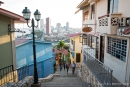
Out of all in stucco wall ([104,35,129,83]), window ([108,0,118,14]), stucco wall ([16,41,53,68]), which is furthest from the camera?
stucco wall ([16,41,53,68])

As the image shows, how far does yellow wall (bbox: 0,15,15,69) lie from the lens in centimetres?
902

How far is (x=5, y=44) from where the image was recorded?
9469mm

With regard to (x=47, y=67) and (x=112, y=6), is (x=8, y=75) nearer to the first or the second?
(x=47, y=67)

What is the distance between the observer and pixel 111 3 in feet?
32.5

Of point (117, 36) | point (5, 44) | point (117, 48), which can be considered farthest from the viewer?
point (5, 44)

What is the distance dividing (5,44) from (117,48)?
7259mm

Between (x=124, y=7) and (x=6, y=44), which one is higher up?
(x=124, y=7)

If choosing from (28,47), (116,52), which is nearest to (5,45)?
(28,47)

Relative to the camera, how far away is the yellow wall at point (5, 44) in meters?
9.02

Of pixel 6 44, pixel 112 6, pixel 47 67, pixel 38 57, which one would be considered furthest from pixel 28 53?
pixel 112 6

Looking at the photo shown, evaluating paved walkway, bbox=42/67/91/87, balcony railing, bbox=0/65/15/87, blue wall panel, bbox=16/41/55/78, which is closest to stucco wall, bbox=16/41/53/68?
blue wall panel, bbox=16/41/55/78

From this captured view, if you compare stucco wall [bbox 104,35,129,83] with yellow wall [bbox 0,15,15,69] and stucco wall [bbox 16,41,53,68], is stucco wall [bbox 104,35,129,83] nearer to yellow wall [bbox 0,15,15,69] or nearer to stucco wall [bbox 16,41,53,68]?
yellow wall [bbox 0,15,15,69]

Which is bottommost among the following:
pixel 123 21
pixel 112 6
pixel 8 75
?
pixel 8 75

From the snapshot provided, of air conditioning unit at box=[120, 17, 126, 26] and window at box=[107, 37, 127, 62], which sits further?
window at box=[107, 37, 127, 62]
